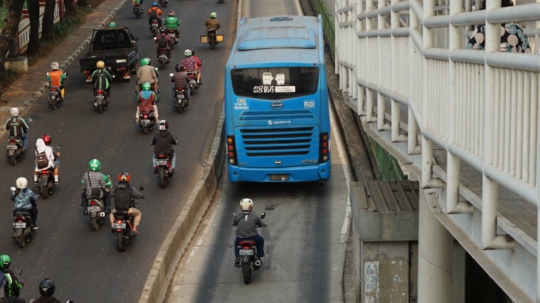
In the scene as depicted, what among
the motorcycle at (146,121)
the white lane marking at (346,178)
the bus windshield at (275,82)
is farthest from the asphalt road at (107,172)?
the white lane marking at (346,178)

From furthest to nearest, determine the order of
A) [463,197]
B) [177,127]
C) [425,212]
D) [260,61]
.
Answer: [177,127] < [260,61] < [425,212] < [463,197]

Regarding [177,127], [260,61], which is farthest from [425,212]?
[177,127]

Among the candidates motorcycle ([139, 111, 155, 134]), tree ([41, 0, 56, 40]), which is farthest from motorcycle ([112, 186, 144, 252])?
tree ([41, 0, 56, 40])

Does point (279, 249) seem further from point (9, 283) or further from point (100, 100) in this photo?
point (100, 100)

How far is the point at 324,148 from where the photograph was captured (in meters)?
23.2

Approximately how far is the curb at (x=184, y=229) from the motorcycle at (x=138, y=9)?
23548 mm

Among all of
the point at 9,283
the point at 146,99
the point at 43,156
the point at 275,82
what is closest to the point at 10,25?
the point at 146,99

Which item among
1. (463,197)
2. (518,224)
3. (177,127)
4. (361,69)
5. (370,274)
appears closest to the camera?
(518,224)

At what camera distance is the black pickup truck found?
111 feet

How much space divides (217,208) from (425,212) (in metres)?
12.0

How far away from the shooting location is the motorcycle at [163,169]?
76.2 feet

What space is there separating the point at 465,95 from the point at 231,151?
1572cm

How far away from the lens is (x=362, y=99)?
15.0 meters

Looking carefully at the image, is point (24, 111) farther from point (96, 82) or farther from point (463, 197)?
point (463, 197)
